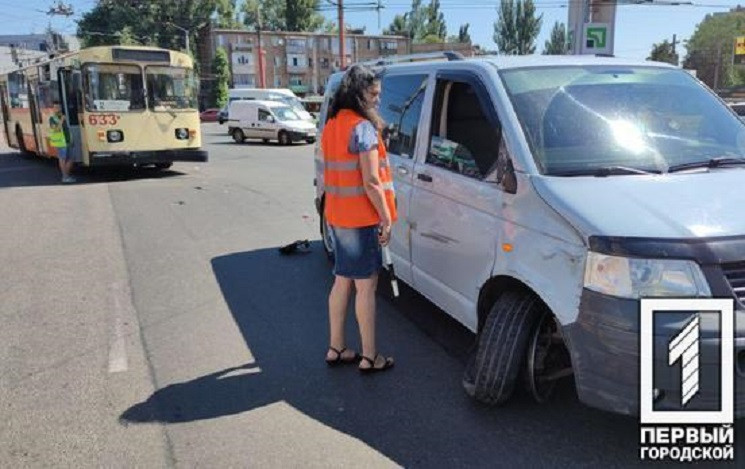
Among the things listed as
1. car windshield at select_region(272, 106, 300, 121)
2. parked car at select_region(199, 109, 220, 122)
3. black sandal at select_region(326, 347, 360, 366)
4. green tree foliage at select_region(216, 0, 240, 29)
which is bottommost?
parked car at select_region(199, 109, 220, 122)

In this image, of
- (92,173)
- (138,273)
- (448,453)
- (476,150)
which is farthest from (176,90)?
(448,453)

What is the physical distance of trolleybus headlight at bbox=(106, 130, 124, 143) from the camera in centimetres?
1498

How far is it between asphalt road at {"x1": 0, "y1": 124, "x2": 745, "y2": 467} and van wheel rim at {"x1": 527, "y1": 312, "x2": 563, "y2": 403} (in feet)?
0.51

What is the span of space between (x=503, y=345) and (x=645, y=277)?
3.17 feet

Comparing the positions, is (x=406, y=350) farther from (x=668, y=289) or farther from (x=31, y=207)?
(x=31, y=207)

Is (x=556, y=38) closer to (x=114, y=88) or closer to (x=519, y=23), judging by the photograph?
(x=519, y=23)

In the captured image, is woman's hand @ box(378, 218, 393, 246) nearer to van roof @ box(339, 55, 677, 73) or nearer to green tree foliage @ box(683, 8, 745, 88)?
van roof @ box(339, 55, 677, 73)

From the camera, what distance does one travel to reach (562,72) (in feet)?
13.8

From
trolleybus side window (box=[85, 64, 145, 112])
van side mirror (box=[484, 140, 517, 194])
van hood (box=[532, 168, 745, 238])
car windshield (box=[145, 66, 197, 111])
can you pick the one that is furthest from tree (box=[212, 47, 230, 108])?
van hood (box=[532, 168, 745, 238])

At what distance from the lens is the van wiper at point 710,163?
11.6 ft

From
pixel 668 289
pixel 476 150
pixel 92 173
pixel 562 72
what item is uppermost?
pixel 562 72

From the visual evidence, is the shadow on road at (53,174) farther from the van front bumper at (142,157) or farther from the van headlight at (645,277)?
the van headlight at (645,277)

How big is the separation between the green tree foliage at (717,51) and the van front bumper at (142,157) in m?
97.4

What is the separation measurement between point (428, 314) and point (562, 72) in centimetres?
226
